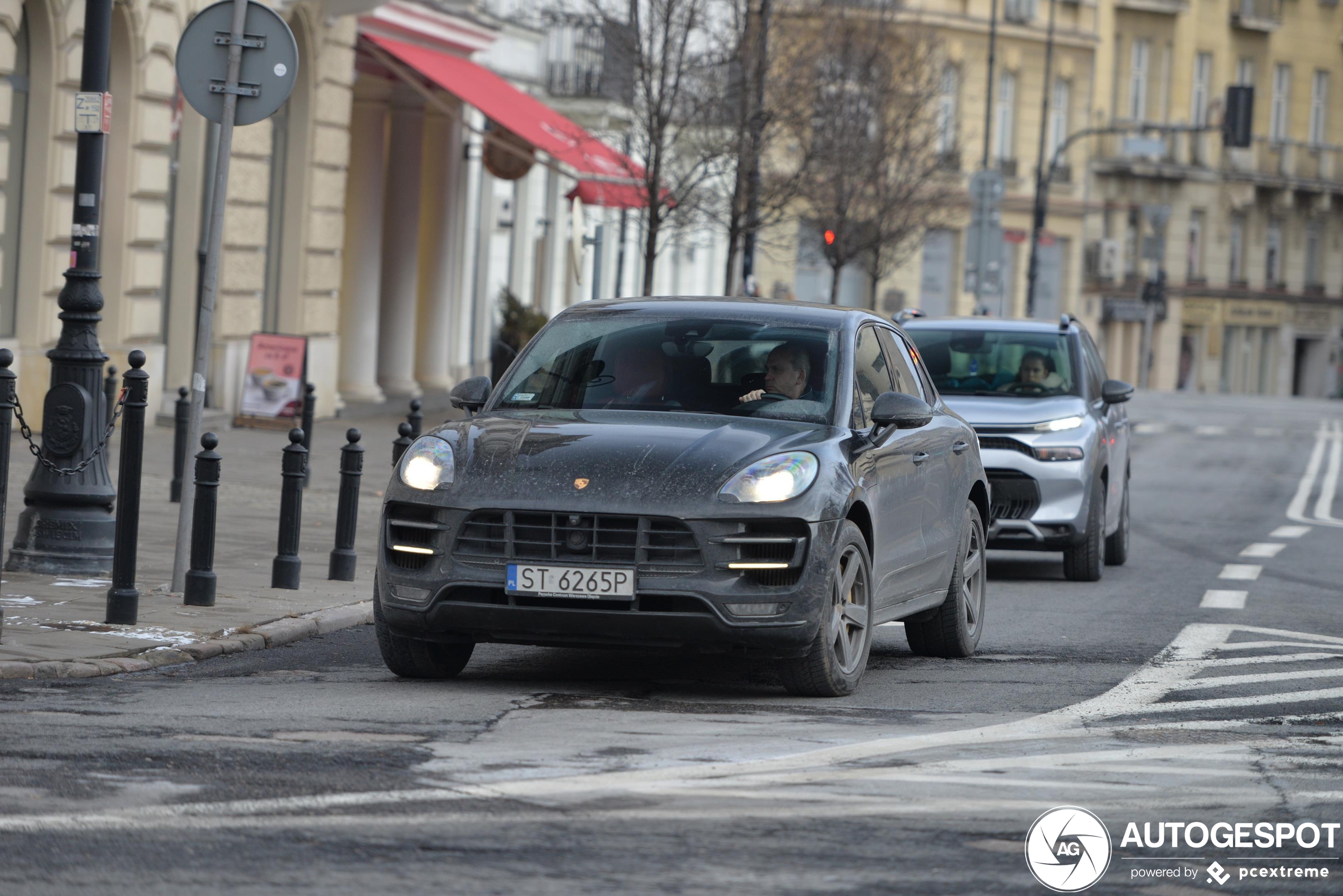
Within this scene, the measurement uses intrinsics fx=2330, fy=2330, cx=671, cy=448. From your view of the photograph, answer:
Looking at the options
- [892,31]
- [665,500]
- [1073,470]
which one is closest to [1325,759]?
[665,500]

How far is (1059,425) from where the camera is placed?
14594mm

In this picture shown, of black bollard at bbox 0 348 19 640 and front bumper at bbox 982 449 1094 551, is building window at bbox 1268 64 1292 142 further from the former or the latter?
black bollard at bbox 0 348 19 640

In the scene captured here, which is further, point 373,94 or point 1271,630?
point 373,94

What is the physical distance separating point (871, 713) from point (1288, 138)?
7325 centimetres

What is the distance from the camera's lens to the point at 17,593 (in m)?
10.7

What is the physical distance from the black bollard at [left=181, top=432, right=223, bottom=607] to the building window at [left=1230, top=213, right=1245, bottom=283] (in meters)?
68.4

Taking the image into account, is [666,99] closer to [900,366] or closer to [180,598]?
[180,598]

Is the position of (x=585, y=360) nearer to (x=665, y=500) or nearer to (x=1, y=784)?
(x=665, y=500)

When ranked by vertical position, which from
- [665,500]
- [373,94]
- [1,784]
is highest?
[373,94]

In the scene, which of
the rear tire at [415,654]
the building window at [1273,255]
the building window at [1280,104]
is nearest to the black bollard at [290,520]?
the rear tire at [415,654]

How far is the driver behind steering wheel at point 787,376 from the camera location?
9.04m

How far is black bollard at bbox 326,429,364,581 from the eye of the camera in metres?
12.2

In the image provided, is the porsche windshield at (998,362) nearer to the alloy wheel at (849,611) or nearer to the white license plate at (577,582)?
the alloy wheel at (849,611)

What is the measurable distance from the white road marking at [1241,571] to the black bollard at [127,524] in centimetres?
775
